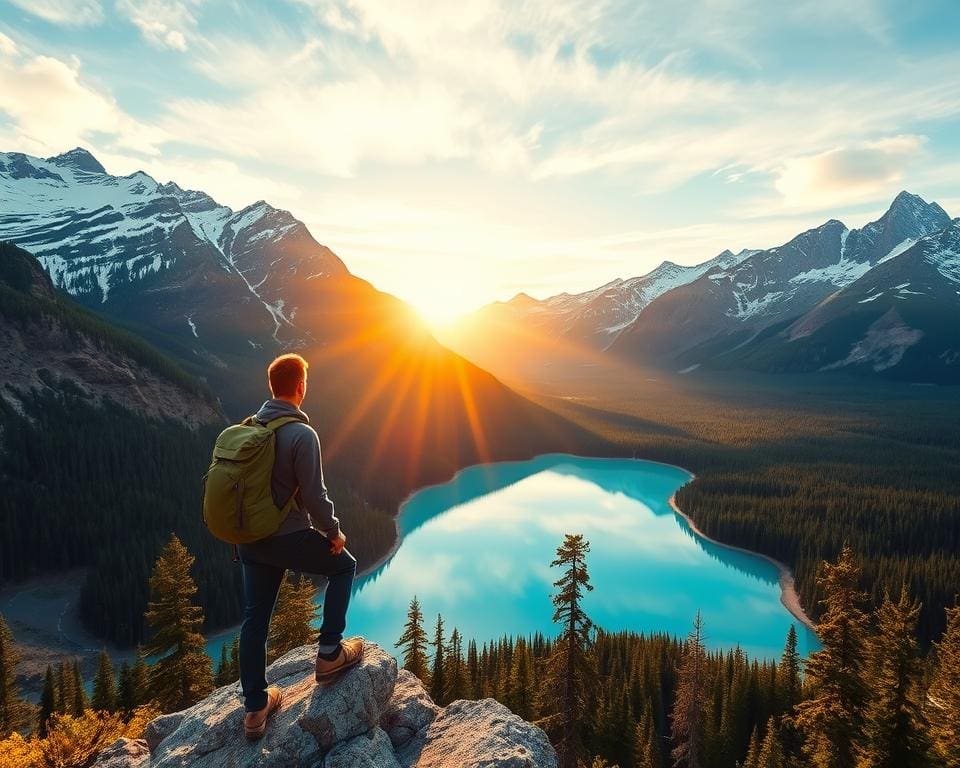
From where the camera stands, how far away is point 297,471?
6867mm

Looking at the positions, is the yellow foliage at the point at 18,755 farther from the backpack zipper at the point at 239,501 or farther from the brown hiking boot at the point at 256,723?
the backpack zipper at the point at 239,501

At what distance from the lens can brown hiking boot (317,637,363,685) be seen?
8422mm

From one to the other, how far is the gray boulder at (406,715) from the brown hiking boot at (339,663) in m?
1.90

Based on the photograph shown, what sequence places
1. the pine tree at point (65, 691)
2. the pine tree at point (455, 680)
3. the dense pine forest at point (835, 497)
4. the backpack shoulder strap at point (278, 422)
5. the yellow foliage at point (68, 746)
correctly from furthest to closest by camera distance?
the dense pine forest at point (835, 497)
the pine tree at point (455, 680)
the pine tree at point (65, 691)
the yellow foliage at point (68, 746)
the backpack shoulder strap at point (278, 422)

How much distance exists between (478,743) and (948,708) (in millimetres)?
18989

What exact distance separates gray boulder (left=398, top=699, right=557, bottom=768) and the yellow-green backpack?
208 inches

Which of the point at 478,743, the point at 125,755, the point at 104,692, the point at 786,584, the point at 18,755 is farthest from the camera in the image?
the point at 786,584

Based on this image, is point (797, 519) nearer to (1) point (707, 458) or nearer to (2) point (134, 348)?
(1) point (707, 458)

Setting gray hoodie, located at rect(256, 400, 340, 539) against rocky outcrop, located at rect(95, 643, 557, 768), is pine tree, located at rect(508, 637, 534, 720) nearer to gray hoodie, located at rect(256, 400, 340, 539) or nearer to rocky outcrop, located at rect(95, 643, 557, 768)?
rocky outcrop, located at rect(95, 643, 557, 768)

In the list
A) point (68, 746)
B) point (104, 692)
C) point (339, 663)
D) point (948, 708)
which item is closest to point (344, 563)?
point (339, 663)

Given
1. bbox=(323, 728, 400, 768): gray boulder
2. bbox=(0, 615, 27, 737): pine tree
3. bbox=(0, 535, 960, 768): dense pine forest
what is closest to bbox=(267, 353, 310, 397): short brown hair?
bbox=(323, 728, 400, 768): gray boulder

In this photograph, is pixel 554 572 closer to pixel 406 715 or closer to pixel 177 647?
pixel 177 647

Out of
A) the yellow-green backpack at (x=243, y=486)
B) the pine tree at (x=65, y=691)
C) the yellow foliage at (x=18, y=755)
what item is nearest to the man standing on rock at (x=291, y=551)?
the yellow-green backpack at (x=243, y=486)

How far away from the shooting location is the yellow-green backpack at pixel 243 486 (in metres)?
6.34
